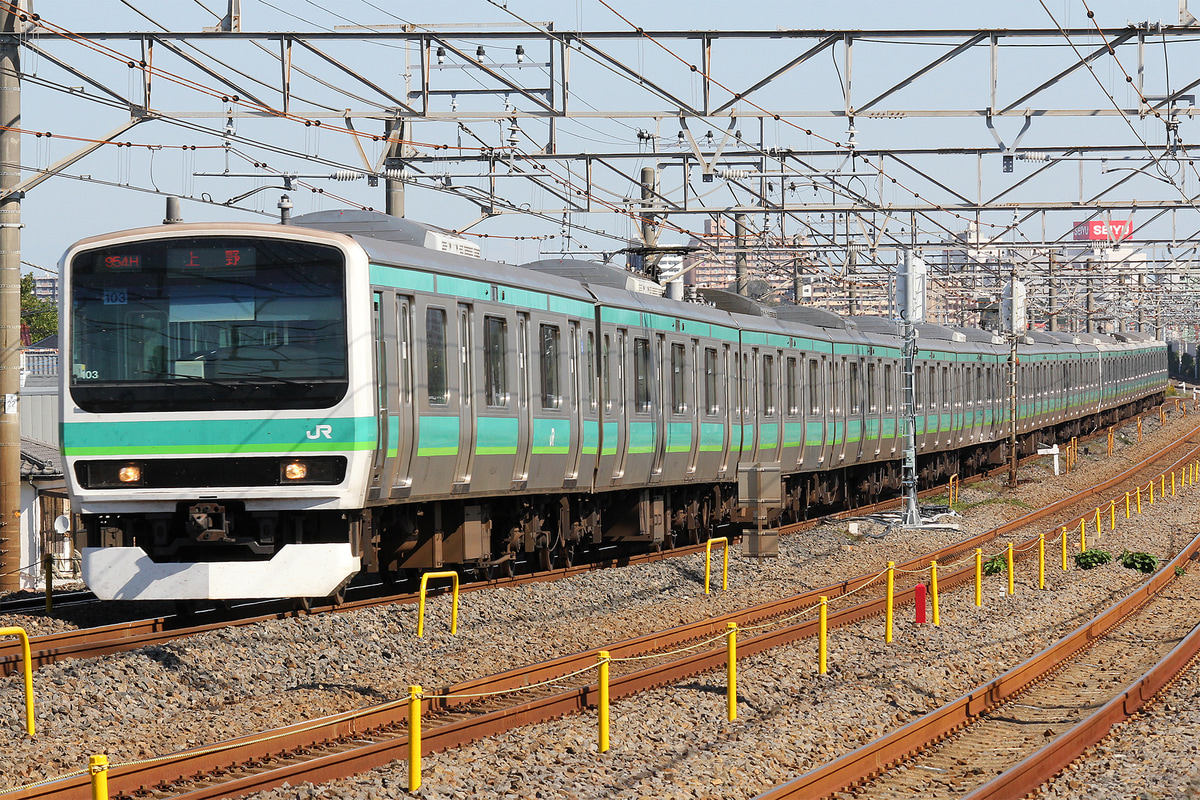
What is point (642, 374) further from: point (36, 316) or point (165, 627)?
point (36, 316)

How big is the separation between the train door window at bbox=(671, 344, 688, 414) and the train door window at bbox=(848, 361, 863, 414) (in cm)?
921

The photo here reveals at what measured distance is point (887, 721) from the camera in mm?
11203

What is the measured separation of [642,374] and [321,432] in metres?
6.95

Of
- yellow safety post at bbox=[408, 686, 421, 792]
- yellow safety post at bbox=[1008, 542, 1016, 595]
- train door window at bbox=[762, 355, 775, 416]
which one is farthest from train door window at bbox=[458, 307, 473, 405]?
train door window at bbox=[762, 355, 775, 416]

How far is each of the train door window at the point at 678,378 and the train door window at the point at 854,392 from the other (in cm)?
921

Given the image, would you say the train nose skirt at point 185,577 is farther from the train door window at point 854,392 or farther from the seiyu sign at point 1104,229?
the seiyu sign at point 1104,229

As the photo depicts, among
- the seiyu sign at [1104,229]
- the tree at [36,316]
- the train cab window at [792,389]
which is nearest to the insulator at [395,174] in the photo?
the train cab window at [792,389]

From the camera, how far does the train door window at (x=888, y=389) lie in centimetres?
3040

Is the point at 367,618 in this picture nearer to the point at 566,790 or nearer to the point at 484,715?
the point at 484,715

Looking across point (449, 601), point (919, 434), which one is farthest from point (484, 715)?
point (919, 434)

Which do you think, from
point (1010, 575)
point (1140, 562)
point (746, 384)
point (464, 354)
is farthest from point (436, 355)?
point (1140, 562)

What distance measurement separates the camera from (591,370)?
16.5 metres

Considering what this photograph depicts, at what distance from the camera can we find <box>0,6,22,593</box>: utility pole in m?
15.7

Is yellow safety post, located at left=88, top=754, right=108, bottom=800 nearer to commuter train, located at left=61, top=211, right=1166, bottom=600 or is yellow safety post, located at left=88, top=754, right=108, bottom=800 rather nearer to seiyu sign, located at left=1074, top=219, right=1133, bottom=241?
commuter train, located at left=61, top=211, right=1166, bottom=600
